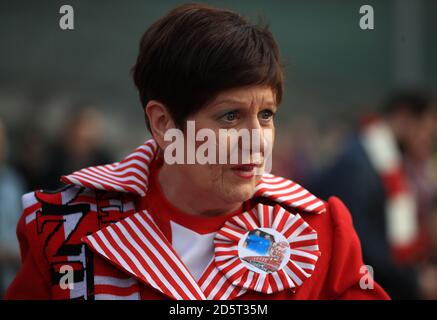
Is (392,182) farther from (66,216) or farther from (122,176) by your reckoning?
(66,216)

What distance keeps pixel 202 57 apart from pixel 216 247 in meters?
0.64

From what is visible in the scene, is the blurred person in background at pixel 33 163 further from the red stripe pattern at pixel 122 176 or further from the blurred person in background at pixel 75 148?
the red stripe pattern at pixel 122 176

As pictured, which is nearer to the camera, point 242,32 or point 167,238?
point 242,32

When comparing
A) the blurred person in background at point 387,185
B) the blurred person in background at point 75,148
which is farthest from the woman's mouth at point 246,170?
the blurred person in background at point 75,148

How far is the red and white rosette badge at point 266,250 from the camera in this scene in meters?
2.71

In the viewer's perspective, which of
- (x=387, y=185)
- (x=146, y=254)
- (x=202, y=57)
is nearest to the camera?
(x=202, y=57)

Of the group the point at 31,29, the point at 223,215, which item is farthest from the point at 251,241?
the point at 31,29

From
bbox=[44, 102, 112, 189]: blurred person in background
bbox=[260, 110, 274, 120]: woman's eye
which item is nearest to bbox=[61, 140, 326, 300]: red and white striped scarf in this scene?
bbox=[260, 110, 274, 120]: woman's eye

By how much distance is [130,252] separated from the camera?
9.11ft

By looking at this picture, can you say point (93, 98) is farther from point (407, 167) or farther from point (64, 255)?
point (64, 255)

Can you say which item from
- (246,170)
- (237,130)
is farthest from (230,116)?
(246,170)

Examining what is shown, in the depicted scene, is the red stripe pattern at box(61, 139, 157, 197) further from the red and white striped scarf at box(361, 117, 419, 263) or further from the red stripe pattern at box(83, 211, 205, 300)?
the red and white striped scarf at box(361, 117, 419, 263)

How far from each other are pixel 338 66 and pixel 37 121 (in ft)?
13.9

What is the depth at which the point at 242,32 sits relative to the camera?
2666 mm
